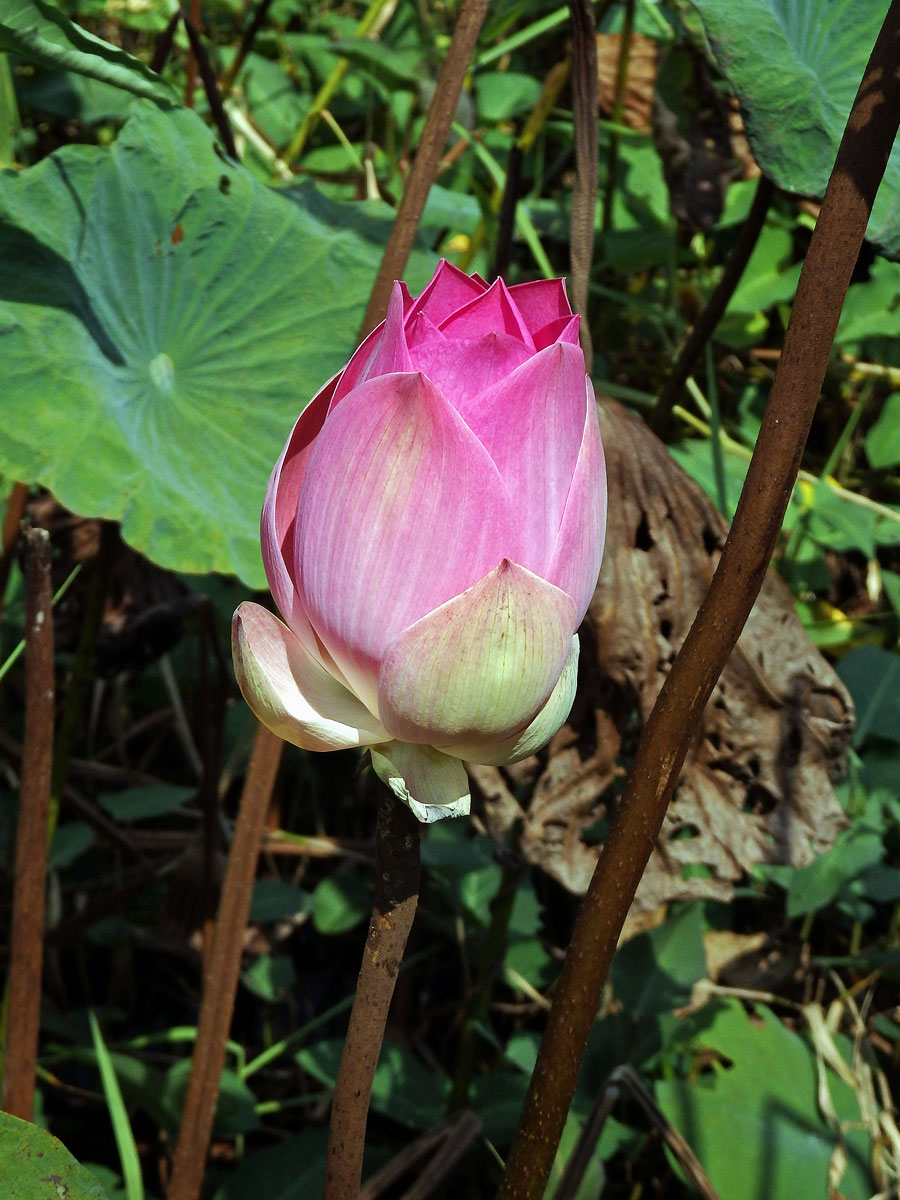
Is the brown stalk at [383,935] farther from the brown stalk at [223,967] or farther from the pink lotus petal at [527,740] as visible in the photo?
the brown stalk at [223,967]

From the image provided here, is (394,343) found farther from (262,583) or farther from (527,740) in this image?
(262,583)

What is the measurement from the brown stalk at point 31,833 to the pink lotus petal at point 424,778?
33 centimetres

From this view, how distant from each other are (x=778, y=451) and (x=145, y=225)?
697mm

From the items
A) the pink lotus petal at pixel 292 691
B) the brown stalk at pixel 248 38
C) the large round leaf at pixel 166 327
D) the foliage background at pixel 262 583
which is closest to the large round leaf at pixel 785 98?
the foliage background at pixel 262 583

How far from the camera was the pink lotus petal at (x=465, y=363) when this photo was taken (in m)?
0.32

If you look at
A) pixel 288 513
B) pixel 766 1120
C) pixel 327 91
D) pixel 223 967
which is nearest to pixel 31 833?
pixel 223 967

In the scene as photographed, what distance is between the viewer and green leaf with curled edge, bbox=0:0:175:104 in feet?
1.73

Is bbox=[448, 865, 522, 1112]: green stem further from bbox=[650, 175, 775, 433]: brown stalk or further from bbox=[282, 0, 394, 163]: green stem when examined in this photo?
bbox=[282, 0, 394, 163]: green stem

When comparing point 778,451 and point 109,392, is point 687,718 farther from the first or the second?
point 109,392

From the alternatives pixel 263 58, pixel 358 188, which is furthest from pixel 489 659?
pixel 263 58

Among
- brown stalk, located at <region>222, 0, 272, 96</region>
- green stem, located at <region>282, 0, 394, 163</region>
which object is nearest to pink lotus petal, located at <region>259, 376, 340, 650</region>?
brown stalk, located at <region>222, 0, 272, 96</region>

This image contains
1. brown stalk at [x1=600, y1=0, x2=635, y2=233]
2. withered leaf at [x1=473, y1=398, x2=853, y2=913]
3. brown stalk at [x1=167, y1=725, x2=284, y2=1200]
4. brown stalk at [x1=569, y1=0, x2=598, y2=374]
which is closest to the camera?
brown stalk at [x1=569, y1=0, x2=598, y2=374]

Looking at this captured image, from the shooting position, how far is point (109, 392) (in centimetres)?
82

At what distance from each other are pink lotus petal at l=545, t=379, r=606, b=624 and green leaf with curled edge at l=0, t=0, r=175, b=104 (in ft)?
1.19
